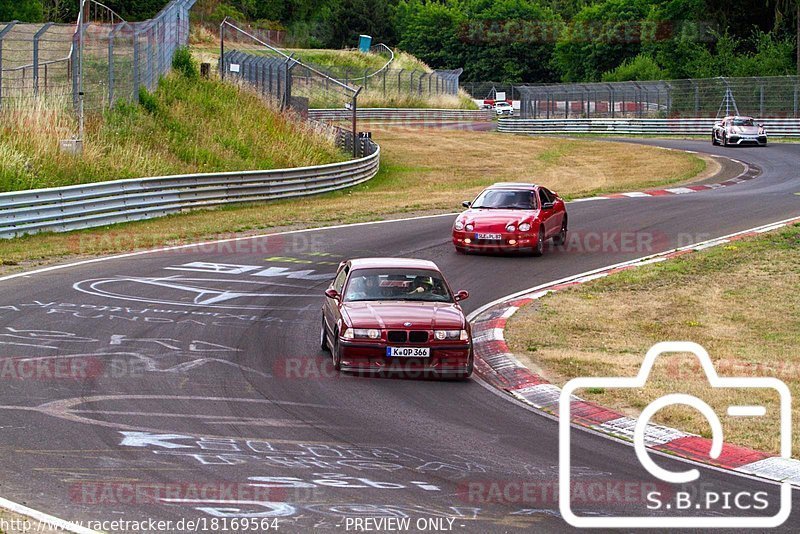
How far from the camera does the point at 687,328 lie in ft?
54.6

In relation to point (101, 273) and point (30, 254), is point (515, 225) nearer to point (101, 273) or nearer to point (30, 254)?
point (101, 273)

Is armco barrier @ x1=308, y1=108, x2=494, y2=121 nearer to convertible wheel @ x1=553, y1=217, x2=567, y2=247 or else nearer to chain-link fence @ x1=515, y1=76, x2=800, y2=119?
chain-link fence @ x1=515, y1=76, x2=800, y2=119

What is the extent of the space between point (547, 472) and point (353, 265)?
610 cm

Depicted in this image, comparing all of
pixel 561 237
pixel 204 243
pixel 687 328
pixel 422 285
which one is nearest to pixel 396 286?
pixel 422 285

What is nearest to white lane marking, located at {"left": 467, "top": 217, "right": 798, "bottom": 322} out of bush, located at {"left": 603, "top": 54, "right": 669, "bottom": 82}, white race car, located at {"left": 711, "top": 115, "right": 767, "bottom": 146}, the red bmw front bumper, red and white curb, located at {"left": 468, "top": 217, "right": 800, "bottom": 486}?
red and white curb, located at {"left": 468, "top": 217, "right": 800, "bottom": 486}

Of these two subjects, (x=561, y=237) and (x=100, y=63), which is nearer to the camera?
(x=561, y=237)

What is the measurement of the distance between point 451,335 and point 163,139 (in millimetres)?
22625

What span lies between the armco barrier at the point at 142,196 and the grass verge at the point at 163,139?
1.82 meters

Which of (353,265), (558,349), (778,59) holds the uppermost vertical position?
(778,59)

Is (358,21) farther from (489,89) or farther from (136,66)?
(136,66)

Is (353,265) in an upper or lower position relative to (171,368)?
upper

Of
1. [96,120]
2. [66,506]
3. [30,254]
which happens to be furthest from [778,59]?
[66,506]

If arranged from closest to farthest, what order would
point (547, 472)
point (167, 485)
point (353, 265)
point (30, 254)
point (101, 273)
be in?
point (167, 485), point (547, 472), point (353, 265), point (101, 273), point (30, 254)

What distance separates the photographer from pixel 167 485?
852cm
